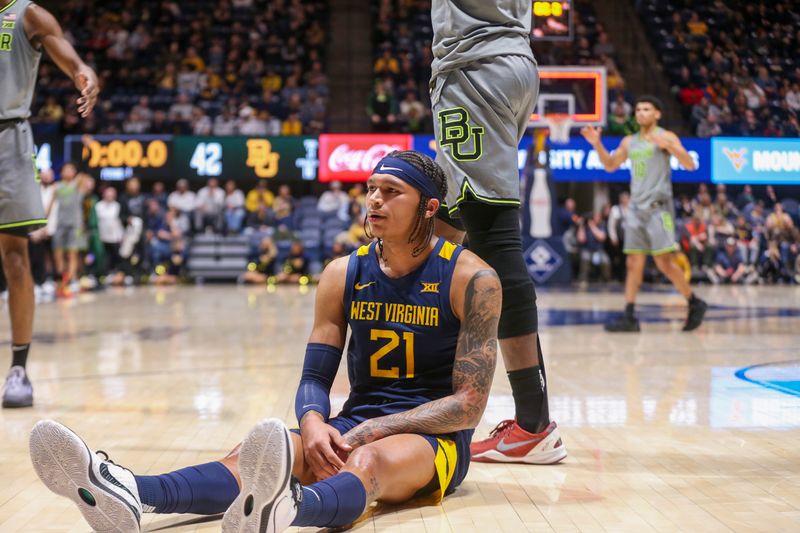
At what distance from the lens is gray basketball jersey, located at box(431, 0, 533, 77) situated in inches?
125

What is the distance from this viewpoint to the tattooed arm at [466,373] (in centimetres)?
256

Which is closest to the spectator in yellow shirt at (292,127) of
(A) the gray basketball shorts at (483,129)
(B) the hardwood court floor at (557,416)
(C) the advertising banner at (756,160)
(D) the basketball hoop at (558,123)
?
(D) the basketball hoop at (558,123)

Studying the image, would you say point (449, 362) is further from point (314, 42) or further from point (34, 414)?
point (314, 42)

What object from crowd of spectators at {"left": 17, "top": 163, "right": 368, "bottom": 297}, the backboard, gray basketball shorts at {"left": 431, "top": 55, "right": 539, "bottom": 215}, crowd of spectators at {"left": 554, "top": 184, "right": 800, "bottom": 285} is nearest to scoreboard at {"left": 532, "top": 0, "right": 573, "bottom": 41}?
the backboard

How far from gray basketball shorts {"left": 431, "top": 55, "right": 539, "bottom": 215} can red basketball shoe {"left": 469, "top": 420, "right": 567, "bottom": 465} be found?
0.72 m

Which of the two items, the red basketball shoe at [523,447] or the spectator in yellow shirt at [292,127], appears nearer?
the red basketball shoe at [523,447]

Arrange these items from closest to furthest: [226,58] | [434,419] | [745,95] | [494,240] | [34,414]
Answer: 1. [434,419]
2. [494,240]
3. [34,414]
4. [745,95]
5. [226,58]

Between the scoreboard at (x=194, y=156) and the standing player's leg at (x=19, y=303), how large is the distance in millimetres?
11909

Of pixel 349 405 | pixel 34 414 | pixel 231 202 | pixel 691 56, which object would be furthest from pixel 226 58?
pixel 349 405

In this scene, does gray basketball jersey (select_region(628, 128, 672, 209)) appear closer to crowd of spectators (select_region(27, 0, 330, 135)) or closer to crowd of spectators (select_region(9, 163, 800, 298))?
crowd of spectators (select_region(9, 163, 800, 298))

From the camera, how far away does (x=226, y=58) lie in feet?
62.4

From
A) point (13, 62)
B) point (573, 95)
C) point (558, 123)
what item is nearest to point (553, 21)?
point (558, 123)

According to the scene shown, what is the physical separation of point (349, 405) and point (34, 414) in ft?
5.84

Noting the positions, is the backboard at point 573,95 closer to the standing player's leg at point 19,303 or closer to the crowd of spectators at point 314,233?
the crowd of spectators at point 314,233
